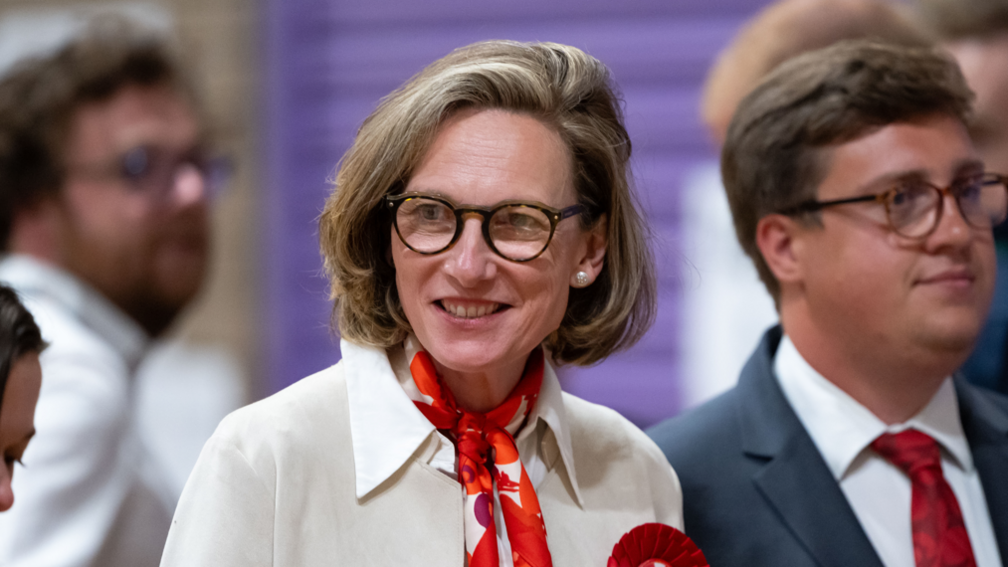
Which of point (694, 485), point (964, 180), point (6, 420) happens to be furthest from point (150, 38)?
point (964, 180)

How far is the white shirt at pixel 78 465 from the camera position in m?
2.21

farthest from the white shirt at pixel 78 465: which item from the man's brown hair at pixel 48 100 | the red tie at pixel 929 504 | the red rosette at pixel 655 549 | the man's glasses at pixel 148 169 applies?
the red tie at pixel 929 504

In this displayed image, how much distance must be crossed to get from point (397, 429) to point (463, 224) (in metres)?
0.37

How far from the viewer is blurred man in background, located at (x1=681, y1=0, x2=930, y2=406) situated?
2.93m

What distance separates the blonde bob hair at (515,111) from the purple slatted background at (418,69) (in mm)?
2587

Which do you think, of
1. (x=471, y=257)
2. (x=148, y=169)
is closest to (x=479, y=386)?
(x=471, y=257)

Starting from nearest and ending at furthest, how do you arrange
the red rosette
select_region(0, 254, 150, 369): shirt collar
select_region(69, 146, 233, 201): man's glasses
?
1. the red rosette
2. select_region(0, 254, 150, 369): shirt collar
3. select_region(69, 146, 233, 201): man's glasses

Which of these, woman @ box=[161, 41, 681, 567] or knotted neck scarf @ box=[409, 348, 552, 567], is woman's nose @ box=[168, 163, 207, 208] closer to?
woman @ box=[161, 41, 681, 567]

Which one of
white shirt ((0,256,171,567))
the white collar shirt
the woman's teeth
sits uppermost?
the woman's teeth

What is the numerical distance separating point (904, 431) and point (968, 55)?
1484 millimetres

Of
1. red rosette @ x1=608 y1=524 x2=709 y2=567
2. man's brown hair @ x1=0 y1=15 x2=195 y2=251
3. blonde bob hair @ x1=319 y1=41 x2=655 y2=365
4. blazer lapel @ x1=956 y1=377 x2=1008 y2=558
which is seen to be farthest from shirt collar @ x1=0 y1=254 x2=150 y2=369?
blazer lapel @ x1=956 y1=377 x2=1008 y2=558

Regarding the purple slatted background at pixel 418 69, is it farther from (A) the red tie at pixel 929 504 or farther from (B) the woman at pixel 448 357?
(B) the woman at pixel 448 357

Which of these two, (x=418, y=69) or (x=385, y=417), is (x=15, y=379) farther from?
(x=418, y=69)

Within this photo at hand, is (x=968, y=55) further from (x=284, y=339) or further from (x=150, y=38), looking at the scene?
(x=284, y=339)
